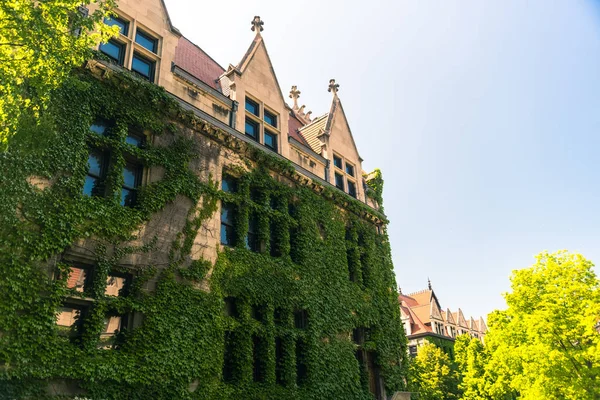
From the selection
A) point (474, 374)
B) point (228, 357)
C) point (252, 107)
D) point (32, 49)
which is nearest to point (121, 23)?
point (252, 107)

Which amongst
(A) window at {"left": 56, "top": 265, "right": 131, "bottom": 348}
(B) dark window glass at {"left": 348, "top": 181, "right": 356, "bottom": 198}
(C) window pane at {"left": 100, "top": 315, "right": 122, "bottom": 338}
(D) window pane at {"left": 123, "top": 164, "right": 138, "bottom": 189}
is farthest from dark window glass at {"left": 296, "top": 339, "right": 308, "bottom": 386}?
(B) dark window glass at {"left": 348, "top": 181, "right": 356, "bottom": 198}

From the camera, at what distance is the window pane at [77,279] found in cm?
1193

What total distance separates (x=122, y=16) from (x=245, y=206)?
903cm

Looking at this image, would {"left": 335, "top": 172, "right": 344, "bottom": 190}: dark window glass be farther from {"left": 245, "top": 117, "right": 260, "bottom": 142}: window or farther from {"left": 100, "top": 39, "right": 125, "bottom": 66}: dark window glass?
{"left": 100, "top": 39, "right": 125, "bottom": 66}: dark window glass

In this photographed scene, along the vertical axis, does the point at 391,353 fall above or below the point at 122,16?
below

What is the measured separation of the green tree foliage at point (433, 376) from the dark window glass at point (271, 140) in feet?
99.6

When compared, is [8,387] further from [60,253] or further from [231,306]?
[231,306]

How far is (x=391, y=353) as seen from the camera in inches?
859

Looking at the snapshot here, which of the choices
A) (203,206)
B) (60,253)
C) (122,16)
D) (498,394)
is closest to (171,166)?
(203,206)

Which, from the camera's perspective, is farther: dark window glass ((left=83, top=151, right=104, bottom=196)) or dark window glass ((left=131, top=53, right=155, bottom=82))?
dark window glass ((left=131, top=53, right=155, bottom=82))

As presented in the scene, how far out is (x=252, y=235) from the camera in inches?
723

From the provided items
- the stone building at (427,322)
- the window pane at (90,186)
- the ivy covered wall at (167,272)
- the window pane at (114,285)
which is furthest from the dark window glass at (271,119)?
the stone building at (427,322)

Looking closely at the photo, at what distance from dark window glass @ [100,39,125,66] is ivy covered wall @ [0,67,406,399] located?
168 cm

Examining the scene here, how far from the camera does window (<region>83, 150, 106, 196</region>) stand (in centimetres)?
1360
